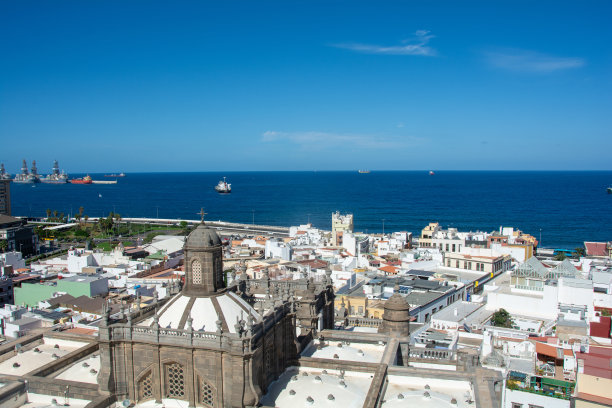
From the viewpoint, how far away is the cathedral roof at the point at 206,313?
17438 millimetres

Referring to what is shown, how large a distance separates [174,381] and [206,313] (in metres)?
2.60

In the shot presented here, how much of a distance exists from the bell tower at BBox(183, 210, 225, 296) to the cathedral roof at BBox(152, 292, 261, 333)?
351 millimetres

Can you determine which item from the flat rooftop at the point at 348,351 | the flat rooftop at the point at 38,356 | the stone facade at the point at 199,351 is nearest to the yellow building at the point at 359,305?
the flat rooftop at the point at 348,351

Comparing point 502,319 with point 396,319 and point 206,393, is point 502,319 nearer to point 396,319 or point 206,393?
point 396,319

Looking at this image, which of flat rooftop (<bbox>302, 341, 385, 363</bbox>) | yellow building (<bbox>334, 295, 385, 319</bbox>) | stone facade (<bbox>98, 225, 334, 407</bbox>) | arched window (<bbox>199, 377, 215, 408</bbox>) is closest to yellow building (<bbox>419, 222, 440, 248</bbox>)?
yellow building (<bbox>334, 295, 385, 319</bbox>)

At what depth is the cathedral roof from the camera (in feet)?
57.2

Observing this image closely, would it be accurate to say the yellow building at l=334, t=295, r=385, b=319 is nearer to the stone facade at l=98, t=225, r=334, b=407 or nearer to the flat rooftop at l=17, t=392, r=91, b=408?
the stone facade at l=98, t=225, r=334, b=407

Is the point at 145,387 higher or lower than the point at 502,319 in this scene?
higher

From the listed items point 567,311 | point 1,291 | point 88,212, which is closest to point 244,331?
point 567,311

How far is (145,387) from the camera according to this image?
57.9 ft

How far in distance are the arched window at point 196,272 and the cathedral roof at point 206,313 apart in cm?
66

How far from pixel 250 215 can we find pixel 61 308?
12707 centimetres

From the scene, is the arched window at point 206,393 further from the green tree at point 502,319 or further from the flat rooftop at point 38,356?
the green tree at point 502,319

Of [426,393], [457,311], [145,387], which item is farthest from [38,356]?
[457,311]
